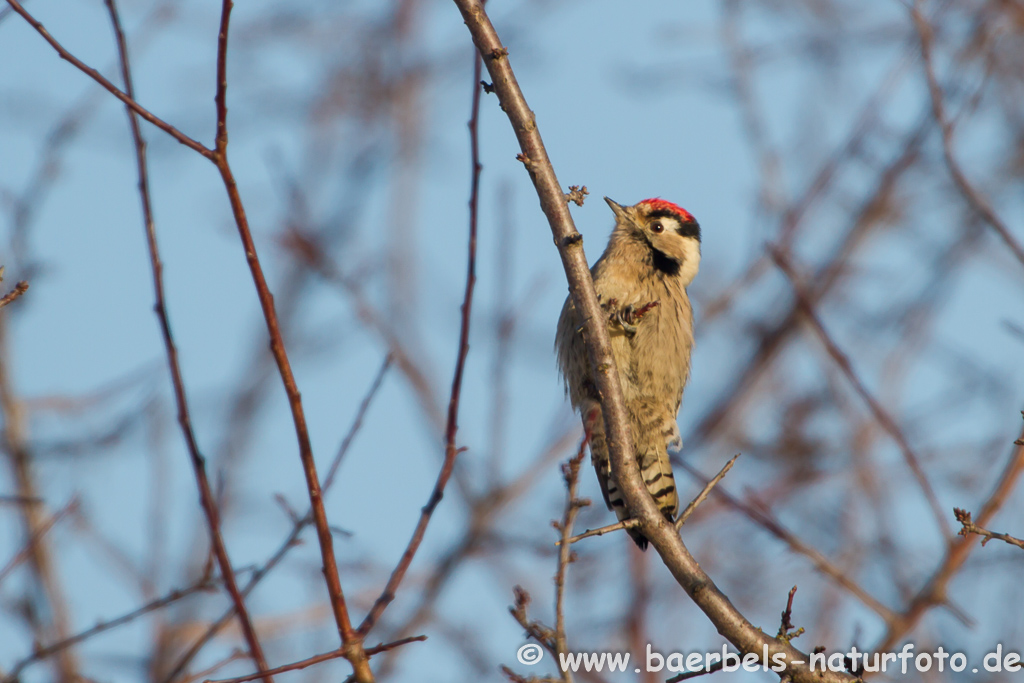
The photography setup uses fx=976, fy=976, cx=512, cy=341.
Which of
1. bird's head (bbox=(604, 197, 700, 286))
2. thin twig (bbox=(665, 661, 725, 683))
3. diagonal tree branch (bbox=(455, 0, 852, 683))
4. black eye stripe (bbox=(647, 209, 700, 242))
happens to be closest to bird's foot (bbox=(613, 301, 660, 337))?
bird's head (bbox=(604, 197, 700, 286))

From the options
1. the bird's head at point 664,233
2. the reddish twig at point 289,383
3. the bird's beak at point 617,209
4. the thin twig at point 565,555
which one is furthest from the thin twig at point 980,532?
the bird's beak at point 617,209

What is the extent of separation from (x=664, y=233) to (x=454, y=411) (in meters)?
2.69

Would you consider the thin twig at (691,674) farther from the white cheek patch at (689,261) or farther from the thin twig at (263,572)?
the white cheek patch at (689,261)

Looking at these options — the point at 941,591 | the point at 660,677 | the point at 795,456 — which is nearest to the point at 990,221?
the point at 941,591

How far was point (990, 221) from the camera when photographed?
370 cm

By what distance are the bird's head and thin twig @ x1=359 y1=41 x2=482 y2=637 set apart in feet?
7.13

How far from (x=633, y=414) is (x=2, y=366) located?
3.63m

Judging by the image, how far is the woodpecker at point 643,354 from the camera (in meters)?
4.41

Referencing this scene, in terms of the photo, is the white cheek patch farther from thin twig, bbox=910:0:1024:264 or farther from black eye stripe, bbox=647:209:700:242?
thin twig, bbox=910:0:1024:264

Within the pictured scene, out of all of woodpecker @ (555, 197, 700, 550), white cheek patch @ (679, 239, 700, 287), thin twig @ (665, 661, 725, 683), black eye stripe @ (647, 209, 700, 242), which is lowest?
Answer: thin twig @ (665, 661, 725, 683)

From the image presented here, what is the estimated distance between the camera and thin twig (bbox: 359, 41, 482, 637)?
9.20 feet

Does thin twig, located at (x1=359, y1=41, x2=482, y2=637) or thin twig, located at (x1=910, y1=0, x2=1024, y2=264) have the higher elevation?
thin twig, located at (x1=910, y1=0, x2=1024, y2=264)

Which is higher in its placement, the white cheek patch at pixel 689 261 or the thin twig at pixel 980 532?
the white cheek patch at pixel 689 261

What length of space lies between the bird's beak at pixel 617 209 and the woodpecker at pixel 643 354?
0.22m
